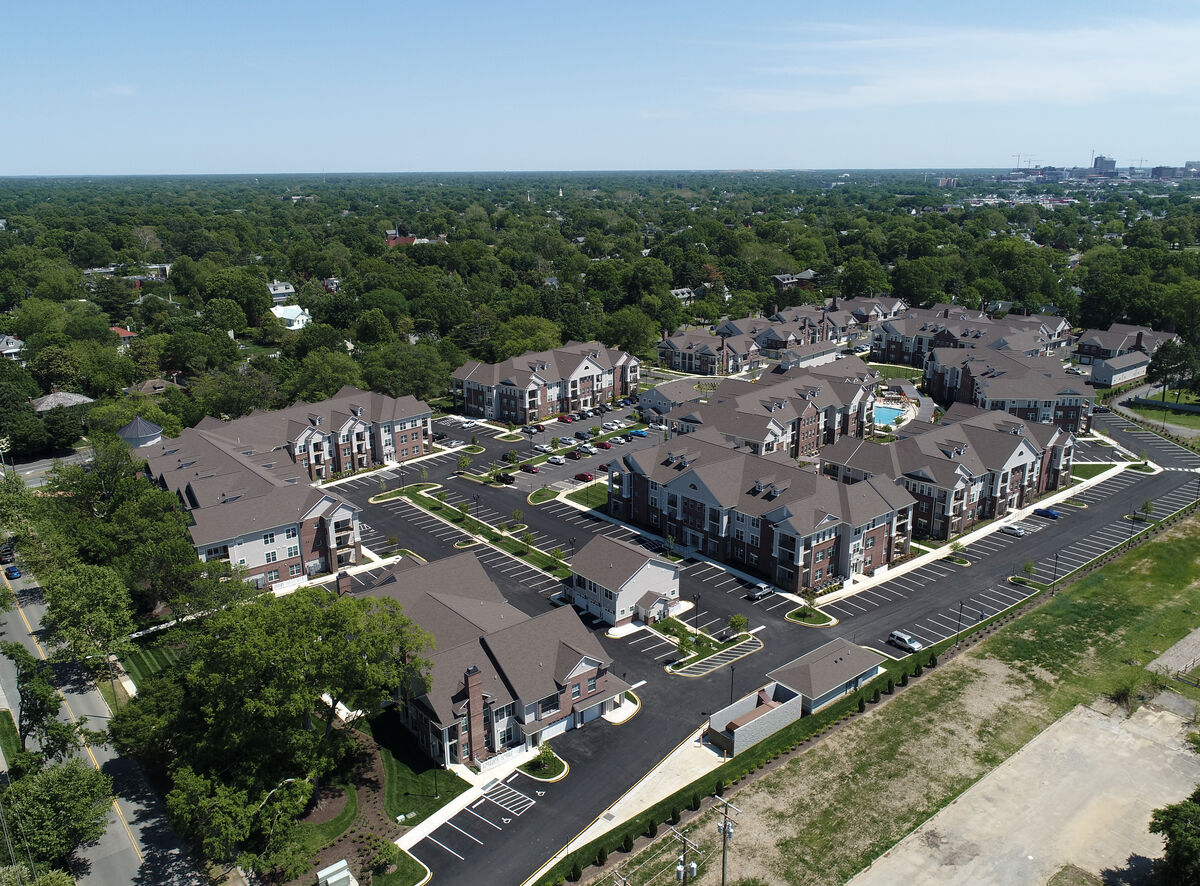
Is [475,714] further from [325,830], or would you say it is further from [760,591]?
[760,591]

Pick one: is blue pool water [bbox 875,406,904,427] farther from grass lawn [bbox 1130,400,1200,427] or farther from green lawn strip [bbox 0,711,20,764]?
green lawn strip [bbox 0,711,20,764]

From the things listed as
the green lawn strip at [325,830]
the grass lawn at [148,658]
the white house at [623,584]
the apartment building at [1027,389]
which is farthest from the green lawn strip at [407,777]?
the apartment building at [1027,389]

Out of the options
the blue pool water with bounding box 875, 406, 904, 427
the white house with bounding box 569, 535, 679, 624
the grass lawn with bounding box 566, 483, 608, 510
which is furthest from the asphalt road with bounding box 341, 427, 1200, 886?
the blue pool water with bounding box 875, 406, 904, 427

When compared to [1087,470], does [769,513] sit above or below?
above

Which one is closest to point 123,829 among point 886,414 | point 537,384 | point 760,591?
point 760,591

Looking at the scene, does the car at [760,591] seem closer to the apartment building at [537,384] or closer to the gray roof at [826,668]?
the gray roof at [826,668]

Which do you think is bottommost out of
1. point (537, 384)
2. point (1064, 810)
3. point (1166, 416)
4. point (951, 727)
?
point (1064, 810)

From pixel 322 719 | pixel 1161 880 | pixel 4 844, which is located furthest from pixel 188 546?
pixel 1161 880

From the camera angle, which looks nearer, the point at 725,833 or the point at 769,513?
the point at 725,833
